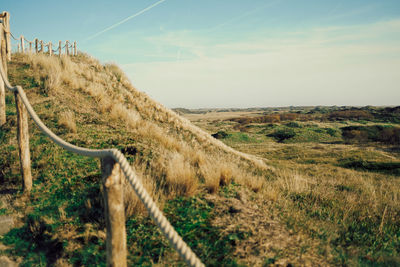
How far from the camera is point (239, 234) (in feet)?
9.39

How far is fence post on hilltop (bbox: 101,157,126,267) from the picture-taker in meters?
2.03

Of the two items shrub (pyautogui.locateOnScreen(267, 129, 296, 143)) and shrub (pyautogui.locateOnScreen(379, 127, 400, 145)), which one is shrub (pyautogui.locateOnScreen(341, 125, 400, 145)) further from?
shrub (pyautogui.locateOnScreen(267, 129, 296, 143))

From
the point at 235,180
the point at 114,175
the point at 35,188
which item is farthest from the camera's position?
the point at 235,180

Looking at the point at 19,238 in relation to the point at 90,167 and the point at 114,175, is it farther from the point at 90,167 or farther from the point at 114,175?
the point at 114,175

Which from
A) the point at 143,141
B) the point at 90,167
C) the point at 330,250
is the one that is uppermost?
the point at 143,141

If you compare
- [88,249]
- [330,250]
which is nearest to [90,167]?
[88,249]

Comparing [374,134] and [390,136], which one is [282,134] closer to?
[374,134]

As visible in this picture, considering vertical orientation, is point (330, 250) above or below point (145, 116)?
below

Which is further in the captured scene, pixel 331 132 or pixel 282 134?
pixel 282 134

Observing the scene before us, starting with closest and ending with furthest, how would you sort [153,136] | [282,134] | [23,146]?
[23,146] < [153,136] < [282,134]

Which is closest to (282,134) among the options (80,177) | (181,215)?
(80,177)

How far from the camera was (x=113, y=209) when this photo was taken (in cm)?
211

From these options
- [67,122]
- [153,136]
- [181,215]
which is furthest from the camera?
[153,136]

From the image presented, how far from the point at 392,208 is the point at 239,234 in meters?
3.64
